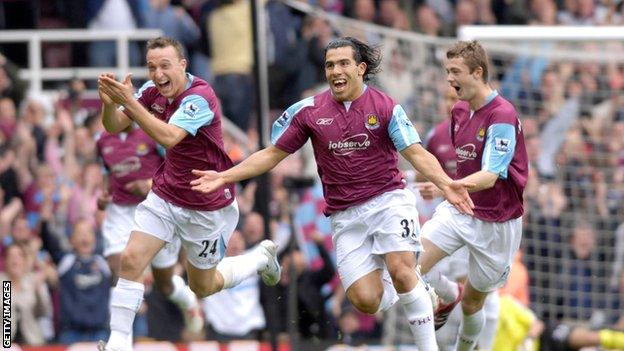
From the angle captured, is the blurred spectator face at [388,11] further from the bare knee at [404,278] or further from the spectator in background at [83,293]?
the bare knee at [404,278]

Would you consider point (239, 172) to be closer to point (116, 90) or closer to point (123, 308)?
point (116, 90)

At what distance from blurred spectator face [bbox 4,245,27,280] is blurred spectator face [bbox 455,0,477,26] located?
20.7 feet

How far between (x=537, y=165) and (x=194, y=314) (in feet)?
14.6

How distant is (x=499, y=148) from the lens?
13.6 m

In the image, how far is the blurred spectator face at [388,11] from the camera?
21.8 m

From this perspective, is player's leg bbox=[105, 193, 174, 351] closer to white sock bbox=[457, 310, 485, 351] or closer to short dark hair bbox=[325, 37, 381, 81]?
short dark hair bbox=[325, 37, 381, 81]

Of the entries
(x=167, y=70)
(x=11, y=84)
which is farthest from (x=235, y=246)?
(x=167, y=70)

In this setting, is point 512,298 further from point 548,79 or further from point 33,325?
point 33,325

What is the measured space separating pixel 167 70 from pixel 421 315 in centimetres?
257

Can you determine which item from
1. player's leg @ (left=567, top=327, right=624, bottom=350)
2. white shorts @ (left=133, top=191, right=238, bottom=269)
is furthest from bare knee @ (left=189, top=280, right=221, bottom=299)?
player's leg @ (left=567, top=327, right=624, bottom=350)

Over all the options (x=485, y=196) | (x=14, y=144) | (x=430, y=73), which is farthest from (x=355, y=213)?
(x=14, y=144)

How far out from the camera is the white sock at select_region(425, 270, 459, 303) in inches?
572

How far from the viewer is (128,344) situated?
13953mm

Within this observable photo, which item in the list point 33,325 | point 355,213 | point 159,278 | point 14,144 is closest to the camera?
point 355,213
